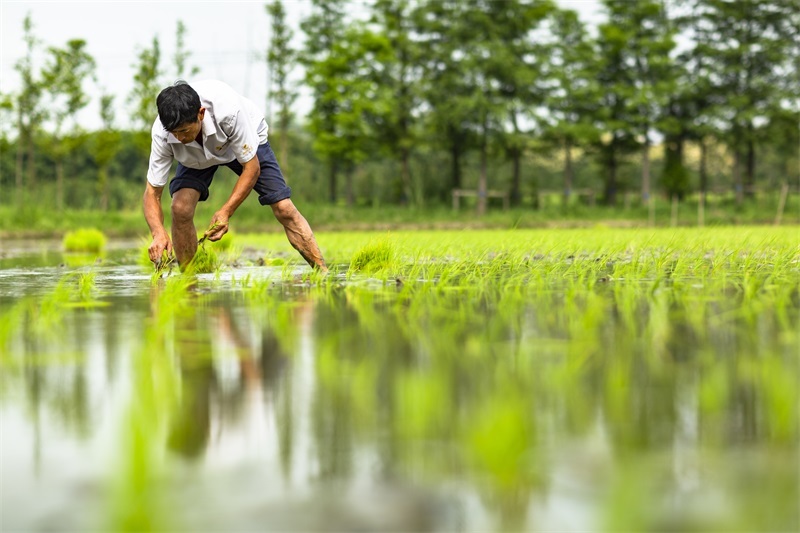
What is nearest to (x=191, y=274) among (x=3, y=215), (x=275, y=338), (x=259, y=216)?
(x=275, y=338)

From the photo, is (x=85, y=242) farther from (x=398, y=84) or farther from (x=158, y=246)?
(x=398, y=84)

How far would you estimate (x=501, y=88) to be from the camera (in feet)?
92.3

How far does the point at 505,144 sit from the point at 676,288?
24508 millimetres

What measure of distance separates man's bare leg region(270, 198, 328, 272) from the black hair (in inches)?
40.0

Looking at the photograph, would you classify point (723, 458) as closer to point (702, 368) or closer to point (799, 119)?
point (702, 368)

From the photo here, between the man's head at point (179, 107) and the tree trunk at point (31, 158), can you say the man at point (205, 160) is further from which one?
the tree trunk at point (31, 158)

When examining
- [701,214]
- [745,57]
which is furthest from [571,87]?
[701,214]

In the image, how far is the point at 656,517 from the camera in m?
1.12

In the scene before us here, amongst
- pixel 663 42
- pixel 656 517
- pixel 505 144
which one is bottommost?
pixel 656 517

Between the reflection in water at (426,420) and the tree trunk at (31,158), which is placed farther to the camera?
the tree trunk at (31,158)

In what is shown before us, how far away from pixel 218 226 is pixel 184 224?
2.46 ft

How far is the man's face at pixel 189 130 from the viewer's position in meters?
4.48

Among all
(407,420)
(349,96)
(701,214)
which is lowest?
(407,420)

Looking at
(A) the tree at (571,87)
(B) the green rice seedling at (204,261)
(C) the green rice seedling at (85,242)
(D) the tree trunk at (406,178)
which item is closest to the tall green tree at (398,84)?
(D) the tree trunk at (406,178)
